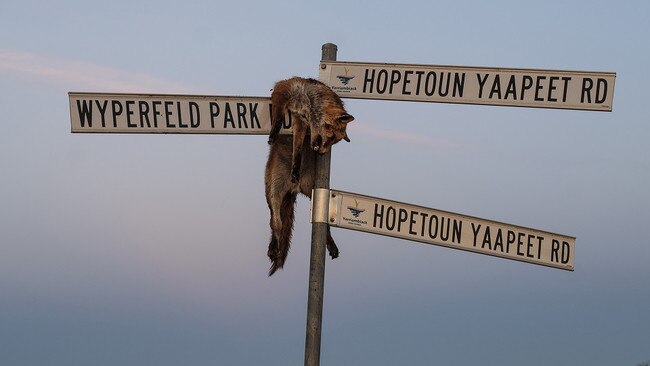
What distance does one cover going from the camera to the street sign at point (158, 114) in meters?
6.82

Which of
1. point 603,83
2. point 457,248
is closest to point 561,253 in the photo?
point 457,248

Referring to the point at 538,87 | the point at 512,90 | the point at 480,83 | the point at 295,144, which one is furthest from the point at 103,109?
the point at 538,87

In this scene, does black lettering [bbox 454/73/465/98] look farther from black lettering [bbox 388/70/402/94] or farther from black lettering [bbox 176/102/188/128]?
black lettering [bbox 176/102/188/128]

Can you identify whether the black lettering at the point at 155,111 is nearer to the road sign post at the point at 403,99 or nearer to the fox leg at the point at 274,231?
the road sign post at the point at 403,99

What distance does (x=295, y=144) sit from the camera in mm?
7012

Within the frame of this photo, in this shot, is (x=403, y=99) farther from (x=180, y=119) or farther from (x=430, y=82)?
(x=180, y=119)

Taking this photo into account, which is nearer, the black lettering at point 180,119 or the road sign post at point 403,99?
the road sign post at point 403,99

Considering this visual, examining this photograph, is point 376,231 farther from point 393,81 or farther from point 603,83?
point 603,83

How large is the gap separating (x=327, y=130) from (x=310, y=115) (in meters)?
0.19

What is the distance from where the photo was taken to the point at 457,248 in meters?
6.78

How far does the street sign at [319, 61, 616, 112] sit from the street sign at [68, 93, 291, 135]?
2.98 ft

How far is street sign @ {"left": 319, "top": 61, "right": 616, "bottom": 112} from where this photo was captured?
22.4 feet

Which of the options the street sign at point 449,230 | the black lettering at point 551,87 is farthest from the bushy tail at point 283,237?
the black lettering at point 551,87

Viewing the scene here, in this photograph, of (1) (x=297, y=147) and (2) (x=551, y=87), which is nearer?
(2) (x=551, y=87)
